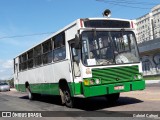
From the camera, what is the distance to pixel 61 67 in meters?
14.2

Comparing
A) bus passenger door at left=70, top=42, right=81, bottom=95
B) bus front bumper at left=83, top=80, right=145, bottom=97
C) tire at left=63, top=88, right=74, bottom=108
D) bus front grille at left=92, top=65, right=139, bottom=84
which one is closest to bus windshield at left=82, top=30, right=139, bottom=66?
bus front grille at left=92, top=65, right=139, bottom=84

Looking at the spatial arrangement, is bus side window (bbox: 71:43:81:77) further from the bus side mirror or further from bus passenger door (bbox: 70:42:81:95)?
the bus side mirror

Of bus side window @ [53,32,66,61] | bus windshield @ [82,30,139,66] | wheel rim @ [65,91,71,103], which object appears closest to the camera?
bus windshield @ [82,30,139,66]

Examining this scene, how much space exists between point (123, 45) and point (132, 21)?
1.11 meters

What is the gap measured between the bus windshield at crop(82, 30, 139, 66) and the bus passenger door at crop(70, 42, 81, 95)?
50 cm

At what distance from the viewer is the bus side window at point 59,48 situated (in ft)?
45.8

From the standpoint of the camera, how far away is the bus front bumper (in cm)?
1184

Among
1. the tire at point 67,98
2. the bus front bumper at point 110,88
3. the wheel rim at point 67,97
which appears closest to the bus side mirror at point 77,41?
the bus front bumper at point 110,88

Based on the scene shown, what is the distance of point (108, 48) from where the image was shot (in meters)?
12.6

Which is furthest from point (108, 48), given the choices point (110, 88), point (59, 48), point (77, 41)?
point (59, 48)

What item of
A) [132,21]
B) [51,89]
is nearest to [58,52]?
[51,89]

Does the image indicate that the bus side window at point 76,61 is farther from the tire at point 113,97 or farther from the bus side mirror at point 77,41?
the tire at point 113,97

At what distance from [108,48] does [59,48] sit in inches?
105

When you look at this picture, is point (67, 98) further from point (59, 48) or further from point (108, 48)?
point (108, 48)
